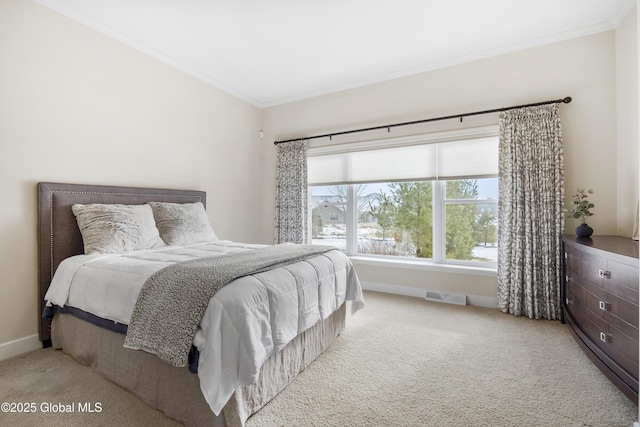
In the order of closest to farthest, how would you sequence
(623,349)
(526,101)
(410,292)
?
(623,349) < (526,101) < (410,292)

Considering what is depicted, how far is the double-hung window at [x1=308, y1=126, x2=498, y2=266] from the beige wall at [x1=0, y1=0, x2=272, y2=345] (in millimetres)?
1590

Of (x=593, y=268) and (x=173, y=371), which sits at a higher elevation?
(x=593, y=268)

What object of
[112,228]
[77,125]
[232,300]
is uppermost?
[77,125]

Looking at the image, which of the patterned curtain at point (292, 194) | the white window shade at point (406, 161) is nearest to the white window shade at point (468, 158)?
the white window shade at point (406, 161)

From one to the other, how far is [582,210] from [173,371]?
3.39 m

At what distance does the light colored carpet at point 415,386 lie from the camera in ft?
5.01

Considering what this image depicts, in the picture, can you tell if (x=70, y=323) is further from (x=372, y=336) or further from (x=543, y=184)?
(x=543, y=184)

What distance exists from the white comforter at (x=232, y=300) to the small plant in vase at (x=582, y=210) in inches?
79.9

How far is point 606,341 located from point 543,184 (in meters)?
1.56

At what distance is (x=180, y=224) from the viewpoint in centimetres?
293

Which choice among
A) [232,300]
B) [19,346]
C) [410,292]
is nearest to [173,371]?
[232,300]

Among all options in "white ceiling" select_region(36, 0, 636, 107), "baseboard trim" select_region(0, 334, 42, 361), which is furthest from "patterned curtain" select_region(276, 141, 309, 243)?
"baseboard trim" select_region(0, 334, 42, 361)

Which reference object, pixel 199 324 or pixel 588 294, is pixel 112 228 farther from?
pixel 588 294

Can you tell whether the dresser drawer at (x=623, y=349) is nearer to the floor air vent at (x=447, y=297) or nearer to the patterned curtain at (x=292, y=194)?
the floor air vent at (x=447, y=297)
